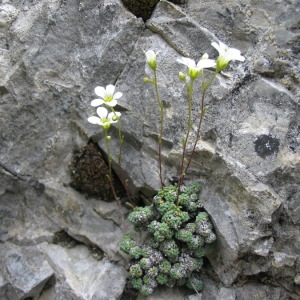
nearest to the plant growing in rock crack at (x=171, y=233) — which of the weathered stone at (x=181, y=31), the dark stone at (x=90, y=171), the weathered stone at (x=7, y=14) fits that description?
the weathered stone at (x=181, y=31)

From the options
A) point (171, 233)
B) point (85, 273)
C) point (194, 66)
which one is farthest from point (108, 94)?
point (85, 273)

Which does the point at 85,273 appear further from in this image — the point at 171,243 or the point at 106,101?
the point at 106,101

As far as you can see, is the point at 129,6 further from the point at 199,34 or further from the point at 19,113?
the point at 19,113

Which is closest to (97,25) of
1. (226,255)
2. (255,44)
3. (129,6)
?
(129,6)

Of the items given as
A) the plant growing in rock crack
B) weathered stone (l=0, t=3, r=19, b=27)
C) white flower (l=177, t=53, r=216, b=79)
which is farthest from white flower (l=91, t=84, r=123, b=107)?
weathered stone (l=0, t=3, r=19, b=27)

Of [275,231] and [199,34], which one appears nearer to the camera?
[275,231]

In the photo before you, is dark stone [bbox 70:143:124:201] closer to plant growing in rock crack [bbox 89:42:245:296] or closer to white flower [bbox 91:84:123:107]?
plant growing in rock crack [bbox 89:42:245:296]
